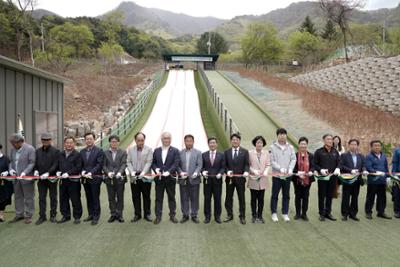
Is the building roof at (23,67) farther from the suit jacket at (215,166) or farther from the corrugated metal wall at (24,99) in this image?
the suit jacket at (215,166)

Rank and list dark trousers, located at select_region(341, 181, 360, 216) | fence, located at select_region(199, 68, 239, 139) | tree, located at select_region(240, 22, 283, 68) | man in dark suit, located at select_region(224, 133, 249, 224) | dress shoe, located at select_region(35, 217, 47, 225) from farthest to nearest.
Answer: tree, located at select_region(240, 22, 283, 68)
fence, located at select_region(199, 68, 239, 139)
dark trousers, located at select_region(341, 181, 360, 216)
man in dark suit, located at select_region(224, 133, 249, 224)
dress shoe, located at select_region(35, 217, 47, 225)

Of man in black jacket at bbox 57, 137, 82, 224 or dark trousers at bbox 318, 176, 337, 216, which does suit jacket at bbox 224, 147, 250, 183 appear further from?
man in black jacket at bbox 57, 137, 82, 224

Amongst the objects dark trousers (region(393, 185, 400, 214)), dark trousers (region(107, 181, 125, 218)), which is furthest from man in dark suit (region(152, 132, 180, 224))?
dark trousers (region(393, 185, 400, 214))

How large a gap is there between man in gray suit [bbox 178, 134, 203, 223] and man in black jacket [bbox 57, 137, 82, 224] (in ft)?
6.07

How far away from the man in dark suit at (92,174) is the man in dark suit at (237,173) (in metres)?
2.32

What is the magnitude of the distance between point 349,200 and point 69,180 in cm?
517

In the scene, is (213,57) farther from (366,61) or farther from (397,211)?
(397,211)

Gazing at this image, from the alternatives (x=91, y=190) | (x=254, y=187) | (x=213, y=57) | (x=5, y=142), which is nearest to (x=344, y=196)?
(x=254, y=187)

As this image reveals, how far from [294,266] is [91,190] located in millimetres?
3728

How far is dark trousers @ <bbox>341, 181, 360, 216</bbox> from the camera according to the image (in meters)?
6.27

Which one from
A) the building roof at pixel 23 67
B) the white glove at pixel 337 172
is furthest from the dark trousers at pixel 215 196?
the building roof at pixel 23 67

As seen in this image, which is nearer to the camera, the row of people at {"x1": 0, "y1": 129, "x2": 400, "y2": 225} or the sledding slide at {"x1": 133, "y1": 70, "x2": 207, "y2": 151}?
the row of people at {"x1": 0, "y1": 129, "x2": 400, "y2": 225}

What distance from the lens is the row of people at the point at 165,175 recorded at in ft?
20.0

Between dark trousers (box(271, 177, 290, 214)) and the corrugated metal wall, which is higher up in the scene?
the corrugated metal wall
